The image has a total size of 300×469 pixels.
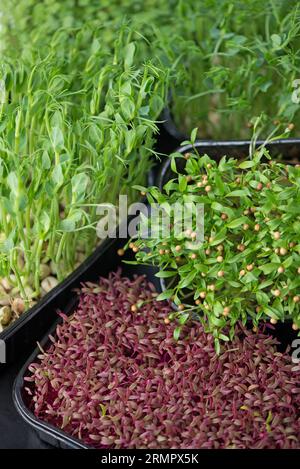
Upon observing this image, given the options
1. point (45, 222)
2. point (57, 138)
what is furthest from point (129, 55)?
point (45, 222)

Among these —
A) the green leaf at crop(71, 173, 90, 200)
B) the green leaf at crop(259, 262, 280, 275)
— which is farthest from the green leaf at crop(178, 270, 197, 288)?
the green leaf at crop(71, 173, 90, 200)

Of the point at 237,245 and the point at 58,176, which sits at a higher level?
the point at 58,176

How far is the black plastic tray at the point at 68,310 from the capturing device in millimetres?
1016

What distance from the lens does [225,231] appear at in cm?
110

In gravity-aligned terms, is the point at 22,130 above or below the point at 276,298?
above

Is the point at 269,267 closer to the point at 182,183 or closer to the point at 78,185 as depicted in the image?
the point at 182,183

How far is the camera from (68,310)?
4.15 feet

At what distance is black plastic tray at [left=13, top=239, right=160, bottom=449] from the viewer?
102cm

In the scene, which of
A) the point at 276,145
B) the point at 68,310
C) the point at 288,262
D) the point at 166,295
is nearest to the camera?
the point at 288,262

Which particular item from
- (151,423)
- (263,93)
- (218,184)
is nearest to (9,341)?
(151,423)

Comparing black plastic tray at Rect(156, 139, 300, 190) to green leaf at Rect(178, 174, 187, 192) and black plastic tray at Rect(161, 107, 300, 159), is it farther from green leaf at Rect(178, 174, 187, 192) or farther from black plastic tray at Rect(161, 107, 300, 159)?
green leaf at Rect(178, 174, 187, 192)

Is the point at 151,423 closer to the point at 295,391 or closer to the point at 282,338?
the point at 295,391
